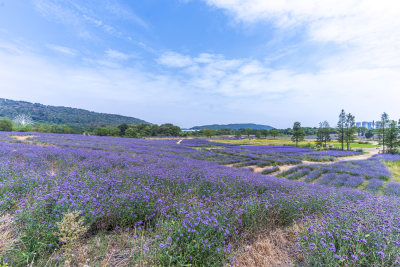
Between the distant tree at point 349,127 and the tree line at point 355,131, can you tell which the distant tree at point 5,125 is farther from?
the distant tree at point 349,127

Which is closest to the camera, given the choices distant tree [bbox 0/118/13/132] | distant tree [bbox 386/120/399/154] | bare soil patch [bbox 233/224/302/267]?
bare soil patch [bbox 233/224/302/267]

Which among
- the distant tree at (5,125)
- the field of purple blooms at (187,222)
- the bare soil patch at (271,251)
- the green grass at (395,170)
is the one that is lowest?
the green grass at (395,170)

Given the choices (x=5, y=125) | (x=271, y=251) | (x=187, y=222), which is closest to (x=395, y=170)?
(x=271, y=251)

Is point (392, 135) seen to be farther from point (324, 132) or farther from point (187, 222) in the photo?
point (187, 222)

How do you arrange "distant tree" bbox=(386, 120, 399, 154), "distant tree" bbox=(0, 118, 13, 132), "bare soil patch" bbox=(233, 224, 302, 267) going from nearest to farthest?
"bare soil patch" bbox=(233, 224, 302, 267) < "distant tree" bbox=(386, 120, 399, 154) < "distant tree" bbox=(0, 118, 13, 132)

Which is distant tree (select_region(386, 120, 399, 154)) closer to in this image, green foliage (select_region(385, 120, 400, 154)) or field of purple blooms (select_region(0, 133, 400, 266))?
green foliage (select_region(385, 120, 400, 154))

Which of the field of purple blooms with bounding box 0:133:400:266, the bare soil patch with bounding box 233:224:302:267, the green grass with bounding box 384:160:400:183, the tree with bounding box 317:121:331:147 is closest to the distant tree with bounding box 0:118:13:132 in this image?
the field of purple blooms with bounding box 0:133:400:266

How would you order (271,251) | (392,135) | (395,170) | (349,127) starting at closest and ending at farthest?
(271,251)
(395,170)
(392,135)
(349,127)

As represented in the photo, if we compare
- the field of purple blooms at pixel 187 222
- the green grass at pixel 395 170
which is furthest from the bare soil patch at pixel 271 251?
the green grass at pixel 395 170

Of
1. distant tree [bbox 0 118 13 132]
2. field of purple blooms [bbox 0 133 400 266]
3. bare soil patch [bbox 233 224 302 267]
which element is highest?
distant tree [bbox 0 118 13 132]

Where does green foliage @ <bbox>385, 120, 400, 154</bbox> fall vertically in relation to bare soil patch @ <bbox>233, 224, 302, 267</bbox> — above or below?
above

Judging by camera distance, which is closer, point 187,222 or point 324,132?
point 187,222

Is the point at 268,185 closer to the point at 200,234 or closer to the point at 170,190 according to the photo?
the point at 170,190

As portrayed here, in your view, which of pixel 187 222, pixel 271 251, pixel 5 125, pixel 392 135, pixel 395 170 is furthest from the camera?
pixel 5 125
